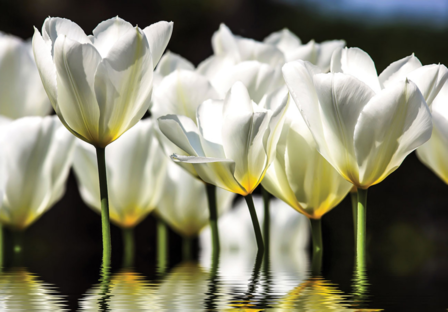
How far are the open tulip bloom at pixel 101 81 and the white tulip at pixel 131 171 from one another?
0.15 m

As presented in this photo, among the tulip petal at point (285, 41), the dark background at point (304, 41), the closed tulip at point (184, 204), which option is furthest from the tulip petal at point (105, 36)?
the dark background at point (304, 41)

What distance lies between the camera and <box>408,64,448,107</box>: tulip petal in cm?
30

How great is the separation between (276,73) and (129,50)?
149 mm

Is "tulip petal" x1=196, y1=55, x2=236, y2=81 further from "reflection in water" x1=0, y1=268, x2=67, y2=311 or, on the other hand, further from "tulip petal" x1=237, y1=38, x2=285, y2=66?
"reflection in water" x1=0, y1=268, x2=67, y2=311

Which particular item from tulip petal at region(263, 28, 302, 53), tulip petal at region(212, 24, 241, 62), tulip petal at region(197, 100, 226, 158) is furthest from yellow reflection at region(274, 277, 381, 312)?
tulip petal at region(263, 28, 302, 53)

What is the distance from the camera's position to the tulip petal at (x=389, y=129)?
0.29m

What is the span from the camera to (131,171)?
1.63 ft

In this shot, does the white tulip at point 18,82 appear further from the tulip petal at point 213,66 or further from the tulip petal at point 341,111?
the tulip petal at point 341,111

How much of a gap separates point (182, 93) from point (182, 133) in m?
0.07

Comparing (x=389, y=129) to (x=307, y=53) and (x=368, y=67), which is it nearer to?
(x=368, y=67)

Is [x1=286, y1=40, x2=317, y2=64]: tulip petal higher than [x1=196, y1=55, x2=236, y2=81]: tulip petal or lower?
higher

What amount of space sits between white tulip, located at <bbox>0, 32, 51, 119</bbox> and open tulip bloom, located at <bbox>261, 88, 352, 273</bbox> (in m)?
0.24

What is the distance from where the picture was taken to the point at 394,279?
29cm

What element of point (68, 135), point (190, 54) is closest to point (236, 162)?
point (68, 135)
